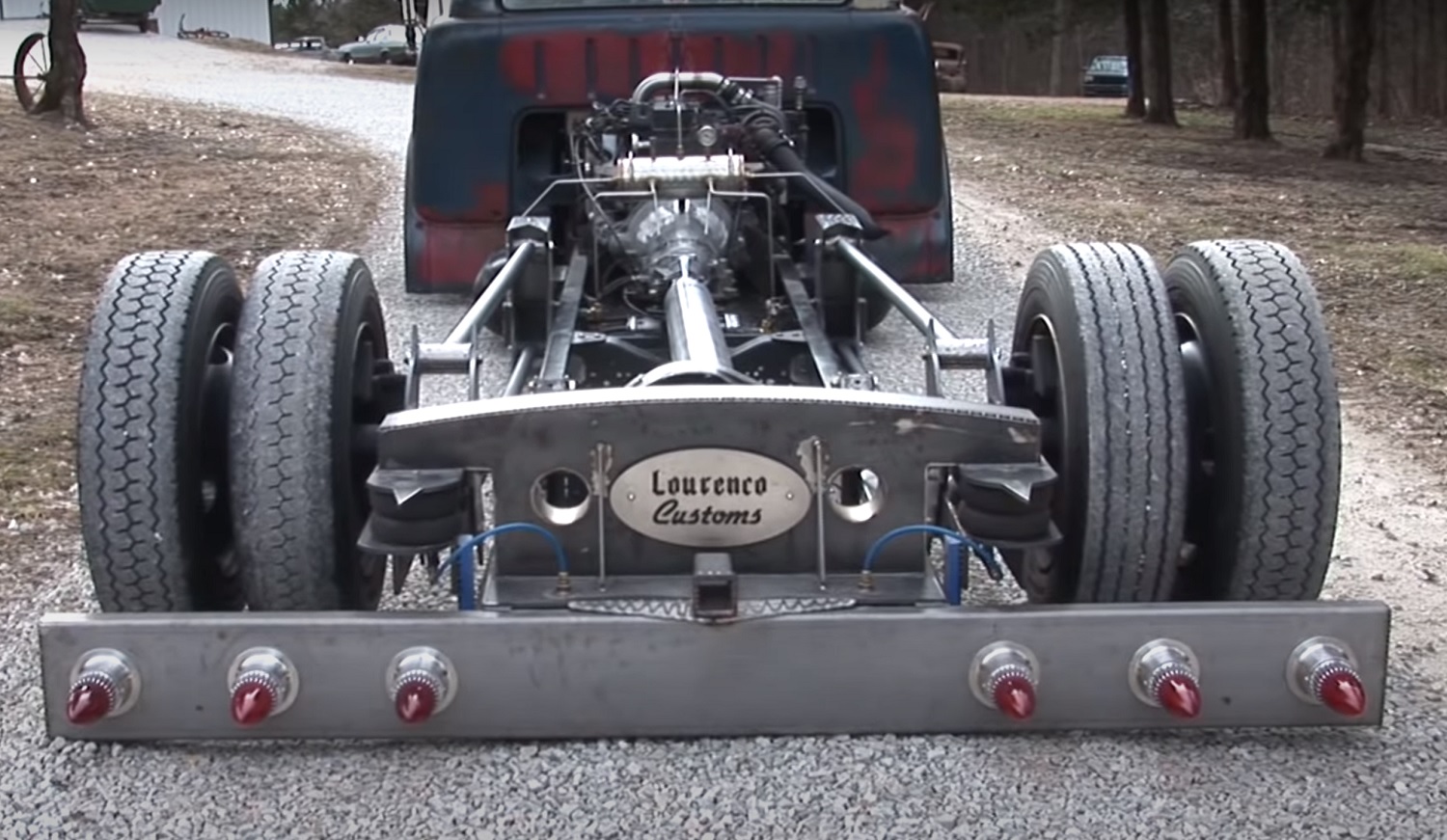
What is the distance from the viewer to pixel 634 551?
10.9 feet

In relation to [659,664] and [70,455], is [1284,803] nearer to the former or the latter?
[659,664]

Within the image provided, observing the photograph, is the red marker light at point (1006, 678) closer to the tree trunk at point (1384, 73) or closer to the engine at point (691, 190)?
the engine at point (691, 190)

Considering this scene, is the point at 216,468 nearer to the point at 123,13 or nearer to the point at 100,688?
the point at 100,688

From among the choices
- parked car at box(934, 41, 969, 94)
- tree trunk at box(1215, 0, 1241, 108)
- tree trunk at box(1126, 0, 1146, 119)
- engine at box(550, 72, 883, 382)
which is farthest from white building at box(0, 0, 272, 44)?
engine at box(550, 72, 883, 382)

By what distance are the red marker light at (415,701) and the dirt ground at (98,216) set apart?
2350 mm

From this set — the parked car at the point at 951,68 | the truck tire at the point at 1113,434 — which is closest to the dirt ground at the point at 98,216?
the truck tire at the point at 1113,434

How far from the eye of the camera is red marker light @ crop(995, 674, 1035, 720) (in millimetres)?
3041

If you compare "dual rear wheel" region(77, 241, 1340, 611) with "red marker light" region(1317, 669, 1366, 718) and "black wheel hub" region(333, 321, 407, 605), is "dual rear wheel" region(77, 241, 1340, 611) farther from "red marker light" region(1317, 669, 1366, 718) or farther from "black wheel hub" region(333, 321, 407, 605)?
"red marker light" region(1317, 669, 1366, 718)

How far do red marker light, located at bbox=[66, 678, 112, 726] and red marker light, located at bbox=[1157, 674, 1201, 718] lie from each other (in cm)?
189

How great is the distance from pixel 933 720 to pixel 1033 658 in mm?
218

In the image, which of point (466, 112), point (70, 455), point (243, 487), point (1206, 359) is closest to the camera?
point (243, 487)

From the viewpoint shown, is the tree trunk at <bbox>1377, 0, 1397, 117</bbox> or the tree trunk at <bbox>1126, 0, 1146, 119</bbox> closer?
the tree trunk at <bbox>1126, 0, 1146, 119</bbox>

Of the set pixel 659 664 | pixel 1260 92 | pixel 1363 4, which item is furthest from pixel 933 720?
pixel 1260 92

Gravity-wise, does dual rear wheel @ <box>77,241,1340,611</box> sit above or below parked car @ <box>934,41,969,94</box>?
below
